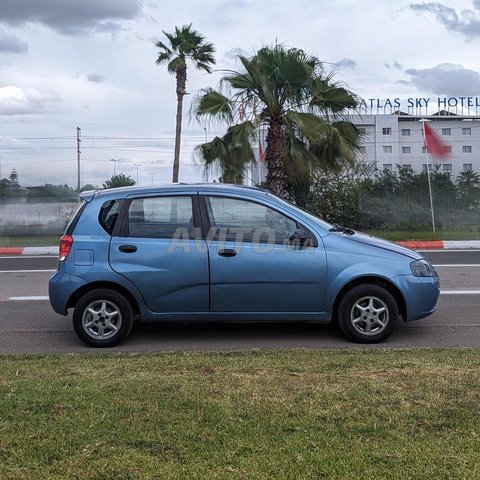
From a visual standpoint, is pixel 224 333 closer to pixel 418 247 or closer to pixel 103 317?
pixel 103 317

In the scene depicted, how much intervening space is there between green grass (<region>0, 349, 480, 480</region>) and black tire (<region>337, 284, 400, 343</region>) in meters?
1.06

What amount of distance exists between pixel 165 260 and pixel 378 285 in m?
2.18

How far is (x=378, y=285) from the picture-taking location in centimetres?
643

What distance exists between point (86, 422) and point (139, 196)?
318cm

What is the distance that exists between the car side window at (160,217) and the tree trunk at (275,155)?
41.1 feet

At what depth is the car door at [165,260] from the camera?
6340 mm

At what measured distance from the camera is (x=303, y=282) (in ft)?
20.8

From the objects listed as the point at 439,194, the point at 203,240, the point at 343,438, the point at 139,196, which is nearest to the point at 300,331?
the point at 203,240

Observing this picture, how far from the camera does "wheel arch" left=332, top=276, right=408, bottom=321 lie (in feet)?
21.0

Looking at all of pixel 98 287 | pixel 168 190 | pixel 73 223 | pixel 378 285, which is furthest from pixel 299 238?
pixel 73 223

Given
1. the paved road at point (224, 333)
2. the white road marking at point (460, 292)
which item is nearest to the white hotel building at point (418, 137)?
the white road marking at point (460, 292)

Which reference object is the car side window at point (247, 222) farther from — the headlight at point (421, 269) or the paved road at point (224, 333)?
the headlight at point (421, 269)

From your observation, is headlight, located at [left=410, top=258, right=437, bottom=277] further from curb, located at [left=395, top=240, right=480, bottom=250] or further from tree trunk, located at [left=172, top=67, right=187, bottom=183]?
tree trunk, located at [left=172, top=67, right=187, bottom=183]

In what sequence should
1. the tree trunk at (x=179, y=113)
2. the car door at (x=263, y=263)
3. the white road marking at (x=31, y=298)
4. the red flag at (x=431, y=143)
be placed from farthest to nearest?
the tree trunk at (x=179, y=113)
the red flag at (x=431, y=143)
the white road marking at (x=31, y=298)
the car door at (x=263, y=263)
